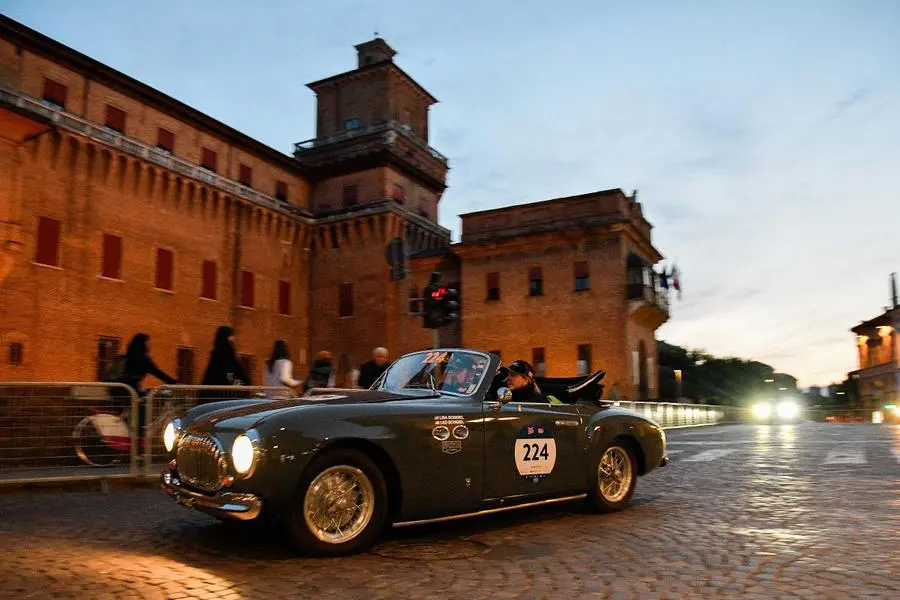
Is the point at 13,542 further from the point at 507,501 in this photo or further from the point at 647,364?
the point at 647,364

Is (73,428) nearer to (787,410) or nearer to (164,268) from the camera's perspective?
(164,268)

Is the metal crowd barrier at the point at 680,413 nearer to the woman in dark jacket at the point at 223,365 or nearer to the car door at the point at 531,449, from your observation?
the woman in dark jacket at the point at 223,365

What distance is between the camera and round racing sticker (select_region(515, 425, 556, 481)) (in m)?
5.44

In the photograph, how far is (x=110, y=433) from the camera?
8469 millimetres

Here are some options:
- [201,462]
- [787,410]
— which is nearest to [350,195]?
[787,410]

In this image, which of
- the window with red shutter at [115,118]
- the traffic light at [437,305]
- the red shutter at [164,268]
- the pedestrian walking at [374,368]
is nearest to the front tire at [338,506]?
the pedestrian walking at [374,368]

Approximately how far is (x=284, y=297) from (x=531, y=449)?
36.0m

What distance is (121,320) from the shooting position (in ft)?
99.7

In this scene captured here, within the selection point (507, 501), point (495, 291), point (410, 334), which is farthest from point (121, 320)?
point (507, 501)

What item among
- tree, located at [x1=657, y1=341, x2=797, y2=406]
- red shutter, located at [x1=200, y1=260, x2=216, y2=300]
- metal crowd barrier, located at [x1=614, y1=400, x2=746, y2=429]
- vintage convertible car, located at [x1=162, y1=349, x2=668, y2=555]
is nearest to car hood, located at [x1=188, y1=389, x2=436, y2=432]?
vintage convertible car, located at [x1=162, y1=349, x2=668, y2=555]

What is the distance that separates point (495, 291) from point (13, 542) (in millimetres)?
33353

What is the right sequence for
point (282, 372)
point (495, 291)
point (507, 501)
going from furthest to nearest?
point (495, 291)
point (282, 372)
point (507, 501)

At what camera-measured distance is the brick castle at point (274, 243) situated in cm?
2792

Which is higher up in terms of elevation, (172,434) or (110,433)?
(172,434)
